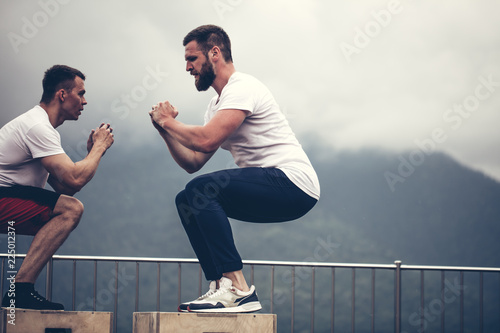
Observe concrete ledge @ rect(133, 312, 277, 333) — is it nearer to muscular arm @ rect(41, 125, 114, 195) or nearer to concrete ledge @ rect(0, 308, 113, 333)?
concrete ledge @ rect(0, 308, 113, 333)

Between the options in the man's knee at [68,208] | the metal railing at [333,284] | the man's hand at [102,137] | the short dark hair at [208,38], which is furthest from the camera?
the metal railing at [333,284]

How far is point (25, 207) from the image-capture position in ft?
7.65

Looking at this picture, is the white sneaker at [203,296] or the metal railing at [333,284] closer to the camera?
the white sneaker at [203,296]

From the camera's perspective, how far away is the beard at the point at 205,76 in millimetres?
2264

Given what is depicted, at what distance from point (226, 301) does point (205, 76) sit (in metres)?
0.93

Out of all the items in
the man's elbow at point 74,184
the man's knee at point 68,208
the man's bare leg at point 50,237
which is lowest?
the man's bare leg at point 50,237

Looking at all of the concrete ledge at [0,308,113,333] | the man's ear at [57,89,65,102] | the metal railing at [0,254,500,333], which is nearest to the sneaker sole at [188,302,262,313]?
the concrete ledge at [0,308,113,333]

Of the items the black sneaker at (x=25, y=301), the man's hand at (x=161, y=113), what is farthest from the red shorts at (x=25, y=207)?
the man's hand at (x=161, y=113)

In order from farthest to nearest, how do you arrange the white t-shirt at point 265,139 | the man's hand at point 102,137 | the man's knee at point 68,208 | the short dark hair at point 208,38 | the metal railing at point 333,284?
the metal railing at point 333,284 < the man's hand at point 102,137 < the man's knee at point 68,208 < the short dark hair at point 208,38 < the white t-shirt at point 265,139

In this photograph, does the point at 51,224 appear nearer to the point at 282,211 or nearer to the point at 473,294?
the point at 282,211

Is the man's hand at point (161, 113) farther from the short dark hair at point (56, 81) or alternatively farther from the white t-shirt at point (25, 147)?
the short dark hair at point (56, 81)

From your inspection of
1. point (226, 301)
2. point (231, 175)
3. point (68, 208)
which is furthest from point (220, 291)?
point (68, 208)

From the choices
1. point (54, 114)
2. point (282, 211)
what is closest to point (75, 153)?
point (54, 114)

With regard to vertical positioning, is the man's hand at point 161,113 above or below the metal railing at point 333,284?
above
